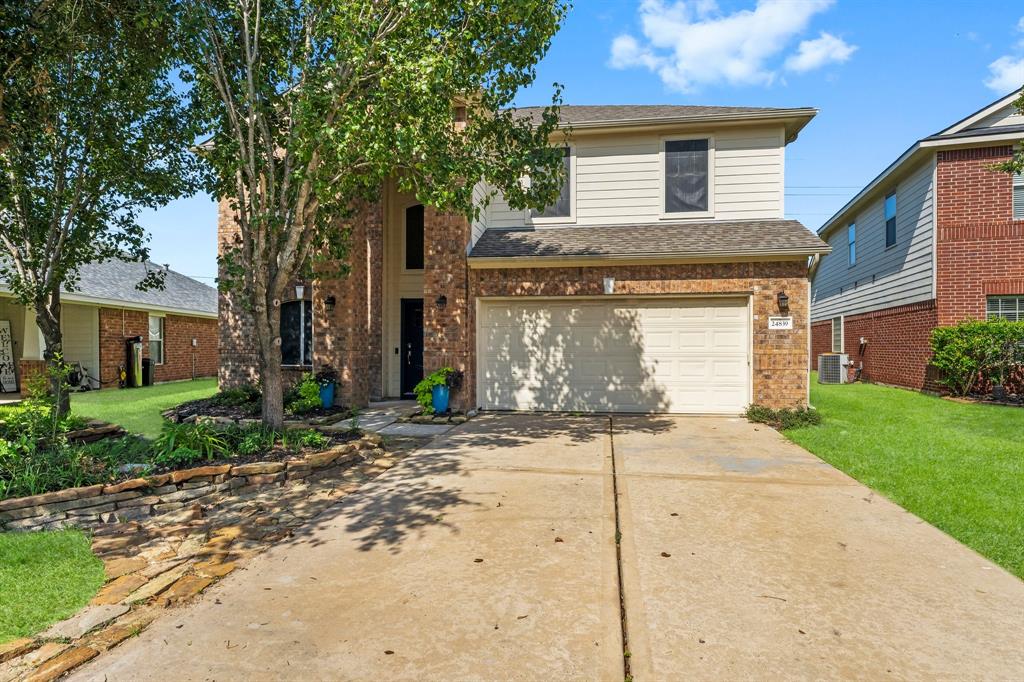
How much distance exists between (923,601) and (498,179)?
20.1ft

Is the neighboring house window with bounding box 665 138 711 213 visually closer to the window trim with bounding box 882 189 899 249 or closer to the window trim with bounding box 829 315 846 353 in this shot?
the window trim with bounding box 882 189 899 249

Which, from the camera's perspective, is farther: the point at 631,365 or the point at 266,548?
the point at 631,365

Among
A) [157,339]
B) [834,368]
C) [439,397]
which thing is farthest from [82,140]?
[834,368]

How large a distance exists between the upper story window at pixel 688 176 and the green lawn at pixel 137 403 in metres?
10.1

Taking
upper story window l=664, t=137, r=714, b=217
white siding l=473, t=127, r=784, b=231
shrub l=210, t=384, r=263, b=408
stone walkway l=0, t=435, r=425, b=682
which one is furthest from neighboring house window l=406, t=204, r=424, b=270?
stone walkway l=0, t=435, r=425, b=682

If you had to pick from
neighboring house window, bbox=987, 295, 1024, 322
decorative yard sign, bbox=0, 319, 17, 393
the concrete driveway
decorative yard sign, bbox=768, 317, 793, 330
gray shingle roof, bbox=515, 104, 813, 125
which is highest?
gray shingle roof, bbox=515, 104, 813, 125

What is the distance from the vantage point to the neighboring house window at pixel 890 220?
1409 centimetres

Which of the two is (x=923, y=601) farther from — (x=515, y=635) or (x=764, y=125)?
(x=764, y=125)

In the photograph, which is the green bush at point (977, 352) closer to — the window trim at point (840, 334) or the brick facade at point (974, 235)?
the brick facade at point (974, 235)

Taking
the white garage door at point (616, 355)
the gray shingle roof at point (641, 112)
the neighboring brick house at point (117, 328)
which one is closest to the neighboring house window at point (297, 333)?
the white garage door at point (616, 355)

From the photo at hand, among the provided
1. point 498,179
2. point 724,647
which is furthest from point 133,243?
point 724,647

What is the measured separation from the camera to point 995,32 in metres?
9.06

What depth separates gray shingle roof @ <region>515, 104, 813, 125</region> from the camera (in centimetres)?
1002

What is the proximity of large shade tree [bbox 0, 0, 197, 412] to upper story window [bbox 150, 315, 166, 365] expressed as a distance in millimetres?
10065
